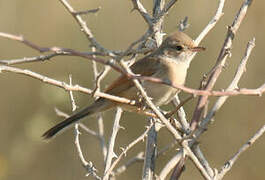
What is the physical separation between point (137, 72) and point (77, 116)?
0.74 m

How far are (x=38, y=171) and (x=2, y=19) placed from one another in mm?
3185

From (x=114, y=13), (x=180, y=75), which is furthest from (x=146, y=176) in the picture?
(x=114, y=13)

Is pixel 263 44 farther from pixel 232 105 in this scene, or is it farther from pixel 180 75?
pixel 180 75

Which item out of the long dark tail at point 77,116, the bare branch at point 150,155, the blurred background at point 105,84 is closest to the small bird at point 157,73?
the long dark tail at point 77,116

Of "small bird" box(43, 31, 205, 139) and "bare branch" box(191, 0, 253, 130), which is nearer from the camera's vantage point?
"bare branch" box(191, 0, 253, 130)

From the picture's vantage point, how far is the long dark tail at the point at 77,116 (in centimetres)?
477

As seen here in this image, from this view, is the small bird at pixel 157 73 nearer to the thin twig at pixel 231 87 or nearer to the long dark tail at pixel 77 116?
the long dark tail at pixel 77 116

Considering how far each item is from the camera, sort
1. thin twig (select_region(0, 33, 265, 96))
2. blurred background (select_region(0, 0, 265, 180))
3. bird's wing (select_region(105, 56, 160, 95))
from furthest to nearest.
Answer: blurred background (select_region(0, 0, 265, 180)) < bird's wing (select_region(105, 56, 160, 95)) < thin twig (select_region(0, 33, 265, 96))

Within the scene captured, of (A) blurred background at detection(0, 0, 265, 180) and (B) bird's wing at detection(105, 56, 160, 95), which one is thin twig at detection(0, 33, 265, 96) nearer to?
(B) bird's wing at detection(105, 56, 160, 95)

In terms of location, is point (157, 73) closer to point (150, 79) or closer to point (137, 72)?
point (137, 72)

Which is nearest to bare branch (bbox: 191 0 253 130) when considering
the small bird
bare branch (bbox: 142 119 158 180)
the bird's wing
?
bare branch (bbox: 142 119 158 180)

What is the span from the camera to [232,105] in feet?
30.2

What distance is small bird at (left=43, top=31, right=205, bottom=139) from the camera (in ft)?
16.0

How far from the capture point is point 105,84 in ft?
31.4
